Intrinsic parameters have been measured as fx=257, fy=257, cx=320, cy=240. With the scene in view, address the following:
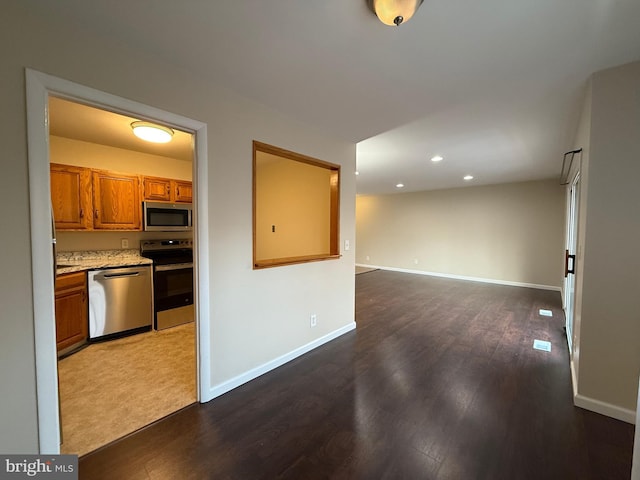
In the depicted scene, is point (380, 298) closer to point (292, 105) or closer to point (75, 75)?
point (292, 105)

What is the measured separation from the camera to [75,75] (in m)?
1.42

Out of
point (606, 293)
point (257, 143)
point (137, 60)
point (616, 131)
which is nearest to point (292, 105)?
point (257, 143)

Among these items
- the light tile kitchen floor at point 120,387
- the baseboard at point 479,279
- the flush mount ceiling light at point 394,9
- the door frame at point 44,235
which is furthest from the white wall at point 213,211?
the baseboard at point 479,279

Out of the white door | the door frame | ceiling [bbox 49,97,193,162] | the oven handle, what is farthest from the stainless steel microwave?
the white door

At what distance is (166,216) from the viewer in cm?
383

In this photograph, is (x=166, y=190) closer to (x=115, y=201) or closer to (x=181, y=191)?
(x=181, y=191)

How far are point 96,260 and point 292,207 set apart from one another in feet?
9.22

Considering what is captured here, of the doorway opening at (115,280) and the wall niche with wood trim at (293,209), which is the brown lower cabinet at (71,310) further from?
the wall niche with wood trim at (293,209)

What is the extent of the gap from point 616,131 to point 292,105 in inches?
97.5

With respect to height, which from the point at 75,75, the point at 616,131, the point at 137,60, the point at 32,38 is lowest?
the point at 616,131

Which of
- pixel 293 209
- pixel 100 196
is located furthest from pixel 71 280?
pixel 293 209

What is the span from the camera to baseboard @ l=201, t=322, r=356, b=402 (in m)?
2.14

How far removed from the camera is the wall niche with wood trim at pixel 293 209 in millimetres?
3967

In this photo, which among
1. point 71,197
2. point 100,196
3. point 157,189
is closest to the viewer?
point 71,197
